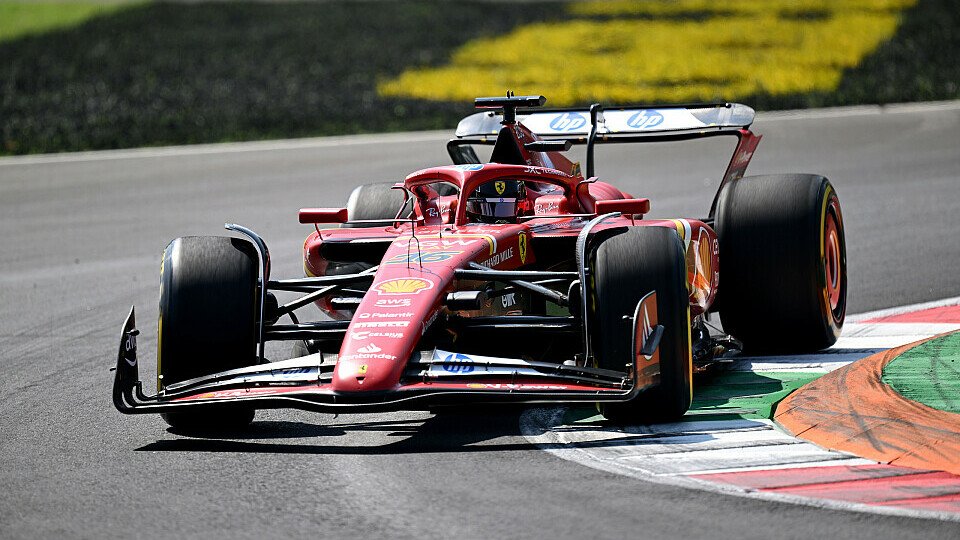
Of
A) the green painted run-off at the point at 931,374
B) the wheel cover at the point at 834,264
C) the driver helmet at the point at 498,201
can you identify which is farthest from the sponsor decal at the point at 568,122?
the green painted run-off at the point at 931,374

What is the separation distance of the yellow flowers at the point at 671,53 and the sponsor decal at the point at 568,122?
33.1 feet

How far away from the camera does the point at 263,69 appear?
79.2 feet

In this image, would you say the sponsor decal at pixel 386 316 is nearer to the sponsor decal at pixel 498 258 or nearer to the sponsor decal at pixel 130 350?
the sponsor decal at pixel 498 258

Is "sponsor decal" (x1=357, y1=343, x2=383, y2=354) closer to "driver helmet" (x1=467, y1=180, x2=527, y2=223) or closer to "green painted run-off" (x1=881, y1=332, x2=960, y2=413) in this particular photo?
"driver helmet" (x1=467, y1=180, x2=527, y2=223)

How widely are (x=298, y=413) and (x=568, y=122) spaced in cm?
349

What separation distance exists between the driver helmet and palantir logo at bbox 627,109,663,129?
151 centimetres

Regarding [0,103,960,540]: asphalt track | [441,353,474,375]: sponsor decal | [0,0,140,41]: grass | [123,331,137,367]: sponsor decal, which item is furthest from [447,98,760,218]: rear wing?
[0,0,140,41]: grass

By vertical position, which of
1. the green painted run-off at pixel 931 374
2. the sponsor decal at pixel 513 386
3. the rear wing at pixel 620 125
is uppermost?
the rear wing at pixel 620 125

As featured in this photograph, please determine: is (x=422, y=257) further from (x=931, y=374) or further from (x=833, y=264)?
(x=833, y=264)

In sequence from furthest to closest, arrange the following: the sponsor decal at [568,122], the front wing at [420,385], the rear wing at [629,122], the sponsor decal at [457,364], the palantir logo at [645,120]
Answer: the sponsor decal at [568,122] < the palantir logo at [645,120] < the rear wing at [629,122] < the sponsor decal at [457,364] < the front wing at [420,385]

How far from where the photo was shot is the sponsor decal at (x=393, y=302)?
6.56 meters

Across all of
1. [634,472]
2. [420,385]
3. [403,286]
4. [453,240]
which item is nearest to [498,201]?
[453,240]

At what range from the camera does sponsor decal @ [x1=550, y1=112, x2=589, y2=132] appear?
9.88 meters

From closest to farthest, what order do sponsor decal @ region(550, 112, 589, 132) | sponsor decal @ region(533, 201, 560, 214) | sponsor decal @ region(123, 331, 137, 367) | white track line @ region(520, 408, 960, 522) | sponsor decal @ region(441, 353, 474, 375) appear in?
white track line @ region(520, 408, 960, 522), sponsor decal @ region(441, 353, 474, 375), sponsor decal @ region(123, 331, 137, 367), sponsor decal @ region(533, 201, 560, 214), sponsor decal @ region(550, 112, 589, 132)
